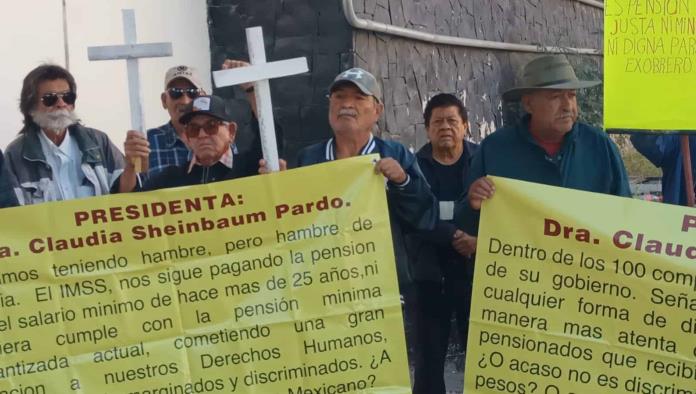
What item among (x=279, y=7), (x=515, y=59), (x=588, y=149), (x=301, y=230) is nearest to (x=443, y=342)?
(x=588, y=149)

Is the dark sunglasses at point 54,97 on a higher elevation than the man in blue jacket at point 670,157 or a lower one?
higher

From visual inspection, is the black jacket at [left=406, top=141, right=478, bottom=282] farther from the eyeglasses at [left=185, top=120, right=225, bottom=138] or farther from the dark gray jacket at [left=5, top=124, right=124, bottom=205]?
the dark gray jacket at [left=5, top=124, right=124, bottom=205]

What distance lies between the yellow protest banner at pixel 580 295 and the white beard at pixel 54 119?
195 centimetres

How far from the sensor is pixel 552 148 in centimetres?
461

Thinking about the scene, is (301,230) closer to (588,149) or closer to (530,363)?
(530,363)

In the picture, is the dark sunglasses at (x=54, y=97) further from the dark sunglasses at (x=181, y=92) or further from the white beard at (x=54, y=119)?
the dark sunglasses at (x=181, y=92)

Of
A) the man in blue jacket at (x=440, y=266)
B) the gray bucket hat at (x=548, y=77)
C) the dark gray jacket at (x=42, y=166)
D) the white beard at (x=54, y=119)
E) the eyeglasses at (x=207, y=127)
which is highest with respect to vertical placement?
the gray bucket hat at (x=548, y=77)

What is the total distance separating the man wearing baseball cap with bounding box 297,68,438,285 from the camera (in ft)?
14.3

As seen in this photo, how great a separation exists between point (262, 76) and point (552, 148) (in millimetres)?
1356

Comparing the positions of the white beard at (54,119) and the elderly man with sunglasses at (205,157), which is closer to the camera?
the elderly man with sunglasses at (205,157)

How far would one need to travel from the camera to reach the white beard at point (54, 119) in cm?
475

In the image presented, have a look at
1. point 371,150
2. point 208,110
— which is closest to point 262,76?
point 208,110

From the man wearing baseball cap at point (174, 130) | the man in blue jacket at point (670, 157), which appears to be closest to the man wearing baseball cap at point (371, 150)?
the man wearing baseball cap at point (174, 130)

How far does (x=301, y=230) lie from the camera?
12.9 feet
